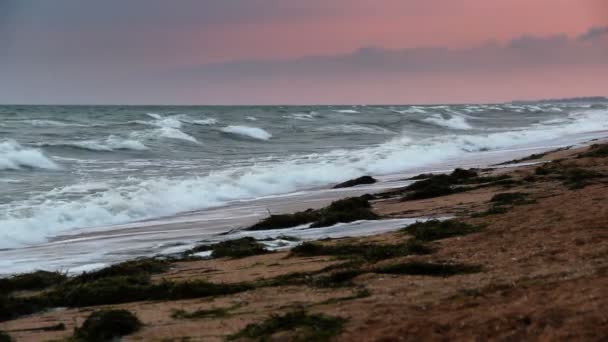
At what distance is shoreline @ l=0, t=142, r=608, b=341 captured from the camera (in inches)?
204

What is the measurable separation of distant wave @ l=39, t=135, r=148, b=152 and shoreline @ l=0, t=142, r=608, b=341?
22.8 metres

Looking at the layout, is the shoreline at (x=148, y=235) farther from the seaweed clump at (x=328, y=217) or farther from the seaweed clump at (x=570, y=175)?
the seaweed clump at (x=570, y=175)

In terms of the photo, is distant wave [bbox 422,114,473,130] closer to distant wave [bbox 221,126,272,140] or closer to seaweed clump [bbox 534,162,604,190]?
distant wave [bbox 221,126,272,140]

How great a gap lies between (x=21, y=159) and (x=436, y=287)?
21543 mm

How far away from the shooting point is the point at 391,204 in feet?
46.4

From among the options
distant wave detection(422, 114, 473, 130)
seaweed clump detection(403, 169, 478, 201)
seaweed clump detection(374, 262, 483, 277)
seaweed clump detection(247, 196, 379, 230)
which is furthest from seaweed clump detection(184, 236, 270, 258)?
distant wave detection(422, 114, 473, 130)

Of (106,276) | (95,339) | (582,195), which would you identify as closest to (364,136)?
(582,195)

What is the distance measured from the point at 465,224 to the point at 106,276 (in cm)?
459

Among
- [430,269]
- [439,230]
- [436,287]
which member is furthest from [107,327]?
[439,230]

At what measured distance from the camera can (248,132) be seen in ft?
140

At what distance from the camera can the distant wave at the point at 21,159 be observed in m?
Result: 24.4

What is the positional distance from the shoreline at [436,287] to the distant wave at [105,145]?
22777 millimetres

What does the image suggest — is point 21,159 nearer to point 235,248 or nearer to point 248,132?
point 235,248

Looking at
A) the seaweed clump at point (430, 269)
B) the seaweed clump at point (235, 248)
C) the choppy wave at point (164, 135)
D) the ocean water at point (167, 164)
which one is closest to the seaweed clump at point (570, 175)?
the seaweed clump at point (235, 248)
